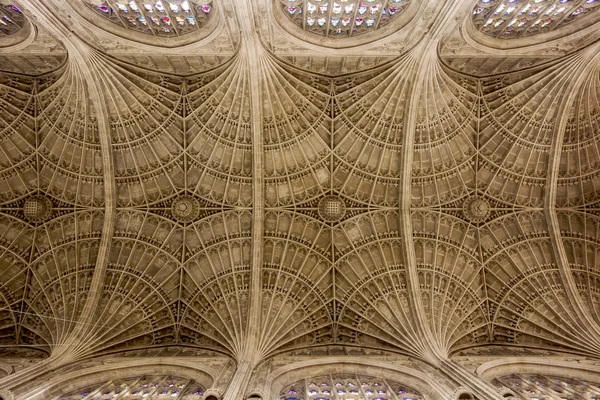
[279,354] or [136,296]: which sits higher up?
[136,296]

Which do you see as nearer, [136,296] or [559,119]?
[559,119]

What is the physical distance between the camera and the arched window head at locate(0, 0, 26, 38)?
467 inches

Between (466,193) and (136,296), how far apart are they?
15877 mm

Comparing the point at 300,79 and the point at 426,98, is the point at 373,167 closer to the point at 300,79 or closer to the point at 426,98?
the point at 426,98

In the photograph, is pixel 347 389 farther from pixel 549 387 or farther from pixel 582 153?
pixel 582 153

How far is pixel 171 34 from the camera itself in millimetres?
12867

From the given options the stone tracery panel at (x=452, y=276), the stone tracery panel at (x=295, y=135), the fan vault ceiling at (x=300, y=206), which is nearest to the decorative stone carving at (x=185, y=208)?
the fan vault ceiling at (x=300, y=206)

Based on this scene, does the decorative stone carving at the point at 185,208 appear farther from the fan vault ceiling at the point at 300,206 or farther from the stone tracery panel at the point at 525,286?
the stone tracery panel at the point at 525,286

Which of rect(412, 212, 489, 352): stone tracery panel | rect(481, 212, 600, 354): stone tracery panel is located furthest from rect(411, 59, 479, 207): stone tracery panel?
rect(481, 212, 600, 354): stone tracery panel

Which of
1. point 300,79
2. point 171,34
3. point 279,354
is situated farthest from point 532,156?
point 171,34

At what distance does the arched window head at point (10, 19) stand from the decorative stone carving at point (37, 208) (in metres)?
6.87

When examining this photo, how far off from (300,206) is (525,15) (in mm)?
11254

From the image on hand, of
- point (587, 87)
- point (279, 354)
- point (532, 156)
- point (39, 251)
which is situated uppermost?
point (587, 87)

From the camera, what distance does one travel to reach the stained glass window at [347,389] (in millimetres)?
12266
